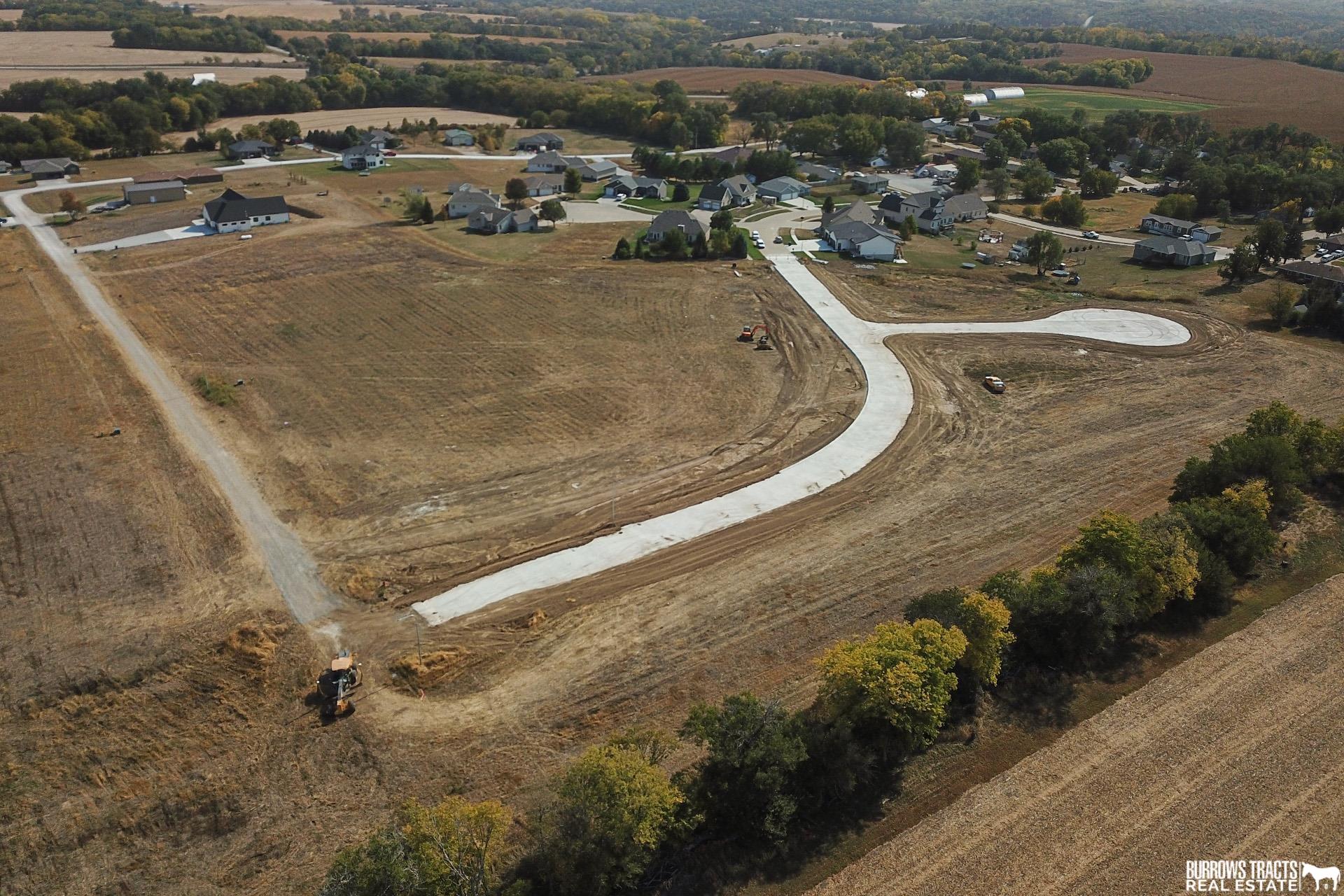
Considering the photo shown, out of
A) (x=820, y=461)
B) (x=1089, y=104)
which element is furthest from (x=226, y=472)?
(x=1089, y=104)

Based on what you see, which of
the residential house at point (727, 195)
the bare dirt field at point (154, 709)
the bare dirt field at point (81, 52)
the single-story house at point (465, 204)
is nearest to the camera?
the bare dirt field at point (154, 709)

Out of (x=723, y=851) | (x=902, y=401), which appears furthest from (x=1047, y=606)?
(x=902, y=401)

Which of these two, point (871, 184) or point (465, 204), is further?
point (871, 184)

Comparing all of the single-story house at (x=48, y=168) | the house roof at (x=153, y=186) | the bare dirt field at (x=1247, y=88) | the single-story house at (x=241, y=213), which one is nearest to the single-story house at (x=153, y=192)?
the house roof at (x=153, y=186)

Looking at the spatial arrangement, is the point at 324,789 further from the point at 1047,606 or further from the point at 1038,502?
the point at 1038,502

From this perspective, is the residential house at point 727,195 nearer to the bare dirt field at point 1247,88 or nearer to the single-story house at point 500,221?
the single-story house at point 500,221

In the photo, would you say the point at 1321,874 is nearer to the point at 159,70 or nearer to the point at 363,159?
the point at 363,159

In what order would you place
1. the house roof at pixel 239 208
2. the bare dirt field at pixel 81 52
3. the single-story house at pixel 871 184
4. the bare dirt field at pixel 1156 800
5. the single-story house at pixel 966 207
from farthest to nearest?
1. the bare dirt field at pixel 81 52
2. the single-story house at pixel 871 184
3. the single-story house at pixel 966 207
4. the house roof at pixel 239 208
5. the bare dirt field at pixel 1156 800
